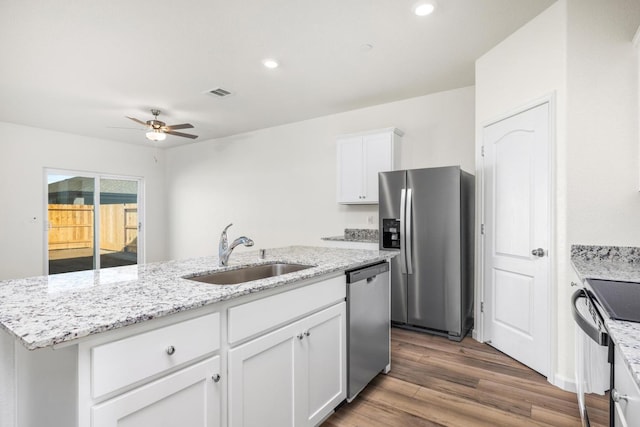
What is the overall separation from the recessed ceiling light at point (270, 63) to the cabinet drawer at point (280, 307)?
2262 millimetres

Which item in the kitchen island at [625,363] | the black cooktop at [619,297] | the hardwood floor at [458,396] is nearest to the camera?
the kitchen island at [625,363]

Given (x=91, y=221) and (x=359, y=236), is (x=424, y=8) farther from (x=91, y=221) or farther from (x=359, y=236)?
(x=91, y=221)

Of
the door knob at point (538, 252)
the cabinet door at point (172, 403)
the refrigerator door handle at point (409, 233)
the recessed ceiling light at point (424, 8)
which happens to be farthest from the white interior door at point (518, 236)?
the cabinet door at point (172, 403)

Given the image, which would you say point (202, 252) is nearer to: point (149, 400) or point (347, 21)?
point (347, 21)

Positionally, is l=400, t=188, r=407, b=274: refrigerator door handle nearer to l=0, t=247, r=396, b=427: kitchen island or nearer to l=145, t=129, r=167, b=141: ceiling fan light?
l=0, t=247, r=396, b=427: kitchen island

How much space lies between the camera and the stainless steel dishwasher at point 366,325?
6.68 feet

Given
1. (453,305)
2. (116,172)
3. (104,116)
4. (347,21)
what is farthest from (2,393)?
(116,172)

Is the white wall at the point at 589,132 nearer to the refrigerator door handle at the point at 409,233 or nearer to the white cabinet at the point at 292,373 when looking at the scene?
the refrigerator door handle at the point at 409,233

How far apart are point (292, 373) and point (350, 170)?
120 inches

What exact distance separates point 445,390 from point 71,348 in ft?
7.30

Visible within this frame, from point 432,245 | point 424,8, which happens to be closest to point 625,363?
point 424,8

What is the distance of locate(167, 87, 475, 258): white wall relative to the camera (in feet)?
12.9

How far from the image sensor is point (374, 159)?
4086mm

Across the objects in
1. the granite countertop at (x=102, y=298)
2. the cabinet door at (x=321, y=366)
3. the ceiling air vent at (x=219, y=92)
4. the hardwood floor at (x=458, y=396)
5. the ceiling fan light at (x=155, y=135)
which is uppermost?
the ceiling air vent at (x=219, y=92)
